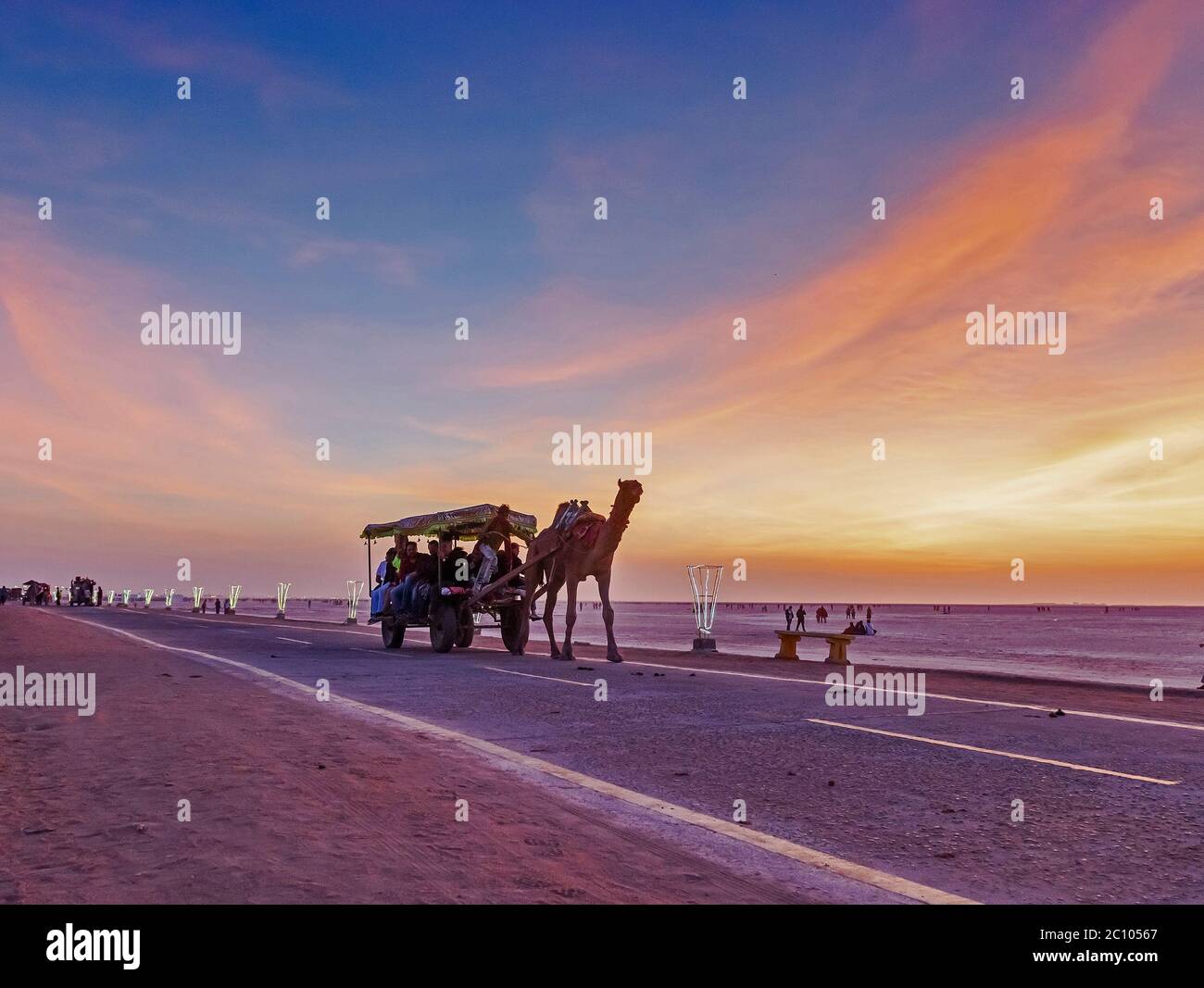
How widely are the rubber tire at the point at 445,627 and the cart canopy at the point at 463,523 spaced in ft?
7.61

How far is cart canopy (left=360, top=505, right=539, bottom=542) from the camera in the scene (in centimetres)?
2524

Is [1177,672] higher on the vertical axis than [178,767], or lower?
lower

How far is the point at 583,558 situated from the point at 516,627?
13.0 feet

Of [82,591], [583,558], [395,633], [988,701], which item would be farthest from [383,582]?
[82,591]

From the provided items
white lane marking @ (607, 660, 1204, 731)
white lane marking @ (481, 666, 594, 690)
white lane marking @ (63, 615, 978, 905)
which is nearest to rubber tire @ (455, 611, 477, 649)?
white lane marking @ (481, 666, 594, 690)

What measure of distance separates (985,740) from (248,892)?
25.1 ft

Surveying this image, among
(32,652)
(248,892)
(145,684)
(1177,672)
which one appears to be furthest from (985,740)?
(1177,672)

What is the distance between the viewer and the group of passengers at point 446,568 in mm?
25125

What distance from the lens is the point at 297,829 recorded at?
5945mm

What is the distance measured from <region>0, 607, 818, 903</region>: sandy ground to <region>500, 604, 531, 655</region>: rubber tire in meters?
14.2

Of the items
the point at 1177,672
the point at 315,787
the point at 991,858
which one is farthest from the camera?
the point at 1177,672

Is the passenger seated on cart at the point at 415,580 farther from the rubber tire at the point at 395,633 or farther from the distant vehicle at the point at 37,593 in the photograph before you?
the distant vehicle at the point at 37,593
